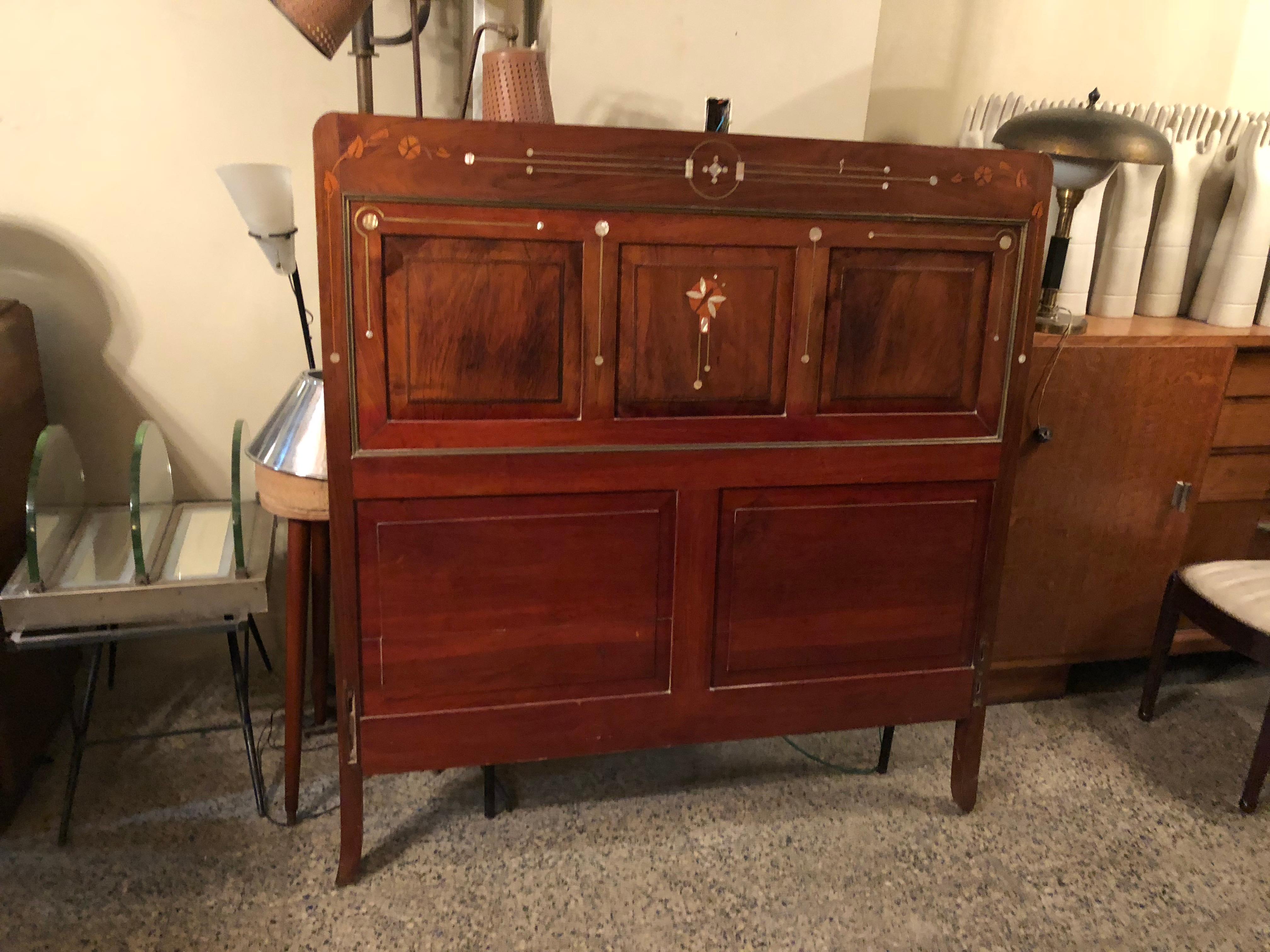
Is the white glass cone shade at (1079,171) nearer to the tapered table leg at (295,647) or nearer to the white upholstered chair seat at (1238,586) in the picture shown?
the white upholstered chair seat at (1238,586)

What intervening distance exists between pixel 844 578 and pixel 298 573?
98cm

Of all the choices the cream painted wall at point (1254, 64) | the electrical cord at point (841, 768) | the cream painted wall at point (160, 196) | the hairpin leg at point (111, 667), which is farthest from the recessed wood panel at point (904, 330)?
the hairpin leg at point (111, 667)

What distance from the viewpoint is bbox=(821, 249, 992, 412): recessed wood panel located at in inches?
56.0

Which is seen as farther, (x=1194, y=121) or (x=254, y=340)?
(x=1194, y=121)

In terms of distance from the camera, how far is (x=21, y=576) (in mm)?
1559

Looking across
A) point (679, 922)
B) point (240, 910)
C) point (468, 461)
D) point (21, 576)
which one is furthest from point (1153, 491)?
point (21, 576)

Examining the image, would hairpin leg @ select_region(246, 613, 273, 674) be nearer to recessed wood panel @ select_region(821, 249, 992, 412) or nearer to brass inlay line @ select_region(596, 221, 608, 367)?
brass inlay line @ select_region(596, 221, 608, 367)

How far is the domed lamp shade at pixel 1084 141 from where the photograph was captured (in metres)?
1.63

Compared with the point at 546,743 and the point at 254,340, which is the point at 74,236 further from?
the point at 546,743

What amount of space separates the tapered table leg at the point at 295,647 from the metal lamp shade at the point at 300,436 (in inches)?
4.5

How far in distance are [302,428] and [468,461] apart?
37 cm

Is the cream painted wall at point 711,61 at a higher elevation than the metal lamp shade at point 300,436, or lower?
higher

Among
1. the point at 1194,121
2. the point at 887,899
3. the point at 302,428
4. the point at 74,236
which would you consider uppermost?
the point at 1194,121

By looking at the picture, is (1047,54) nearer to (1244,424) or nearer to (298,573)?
(1244,424)
